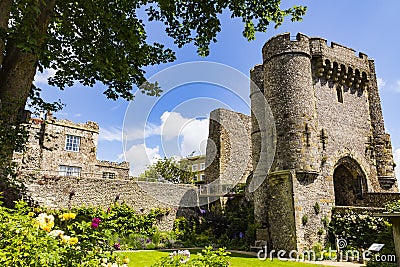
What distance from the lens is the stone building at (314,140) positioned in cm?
1407

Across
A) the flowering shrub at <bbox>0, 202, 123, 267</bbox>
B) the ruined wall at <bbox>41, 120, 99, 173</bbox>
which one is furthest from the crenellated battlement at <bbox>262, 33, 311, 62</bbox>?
the ruined wall at <bbox>41, 120, 99, 173</bbox>

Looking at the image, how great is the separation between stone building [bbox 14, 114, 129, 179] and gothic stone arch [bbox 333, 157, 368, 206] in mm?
18916

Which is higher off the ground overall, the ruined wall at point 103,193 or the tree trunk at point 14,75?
the tree trunk at point 14,75

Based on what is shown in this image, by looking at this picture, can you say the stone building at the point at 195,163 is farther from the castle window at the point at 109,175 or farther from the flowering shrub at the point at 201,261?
the flowering shrub at the point at 201,261

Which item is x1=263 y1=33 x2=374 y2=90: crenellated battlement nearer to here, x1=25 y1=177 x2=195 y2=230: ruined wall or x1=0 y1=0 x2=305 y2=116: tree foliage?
x1=0 y1=0 x2=305 y2=116: tree foliage

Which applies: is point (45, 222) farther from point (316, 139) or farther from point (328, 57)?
point (328, 57)

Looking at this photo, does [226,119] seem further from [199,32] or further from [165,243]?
[199,32]

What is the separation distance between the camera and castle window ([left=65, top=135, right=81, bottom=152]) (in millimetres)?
26359

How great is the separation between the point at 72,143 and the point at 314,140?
21.1 m

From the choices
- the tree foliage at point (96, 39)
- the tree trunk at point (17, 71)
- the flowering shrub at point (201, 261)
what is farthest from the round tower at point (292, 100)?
the tree trunk at point (17, 71)

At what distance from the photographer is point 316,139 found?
15172 mm

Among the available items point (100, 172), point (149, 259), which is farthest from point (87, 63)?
point (100, 172)

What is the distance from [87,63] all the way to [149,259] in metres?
7.75

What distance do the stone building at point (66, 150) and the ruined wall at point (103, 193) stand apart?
5.67 metres
